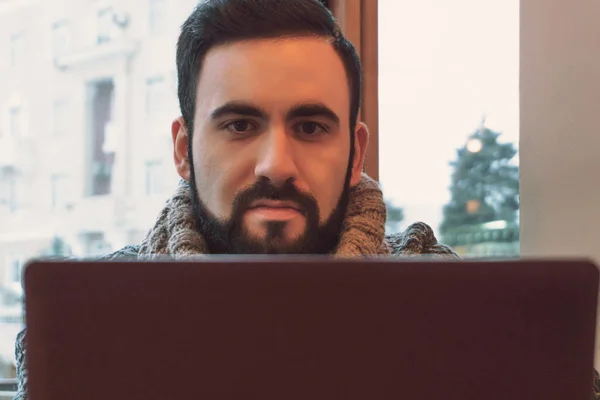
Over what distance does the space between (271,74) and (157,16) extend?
0.55 metres

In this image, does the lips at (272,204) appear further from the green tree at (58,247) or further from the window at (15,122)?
the window at (15,122)

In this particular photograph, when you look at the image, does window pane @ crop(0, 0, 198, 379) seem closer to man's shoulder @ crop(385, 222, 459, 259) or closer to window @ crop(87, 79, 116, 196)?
window @ crop(87, 79, 116, 196)

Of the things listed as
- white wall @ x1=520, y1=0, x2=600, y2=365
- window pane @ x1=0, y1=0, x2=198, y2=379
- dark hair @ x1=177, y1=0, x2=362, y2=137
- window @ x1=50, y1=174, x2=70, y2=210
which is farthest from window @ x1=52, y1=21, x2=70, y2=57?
white wall @ x1=520, y1=0, x2=600, y2=365

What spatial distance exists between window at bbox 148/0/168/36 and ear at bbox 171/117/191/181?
42 cm

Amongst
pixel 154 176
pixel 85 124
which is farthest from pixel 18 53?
pixel 154 176

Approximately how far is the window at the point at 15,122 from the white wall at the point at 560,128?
A: 926mm

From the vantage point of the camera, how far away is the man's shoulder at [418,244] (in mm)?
896

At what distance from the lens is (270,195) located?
70 cm

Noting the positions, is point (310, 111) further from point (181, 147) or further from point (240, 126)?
point (181, 147)

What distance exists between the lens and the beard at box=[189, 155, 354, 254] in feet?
2.29

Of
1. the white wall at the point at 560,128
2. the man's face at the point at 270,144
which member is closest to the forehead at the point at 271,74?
the man's face at the point at 270,144
